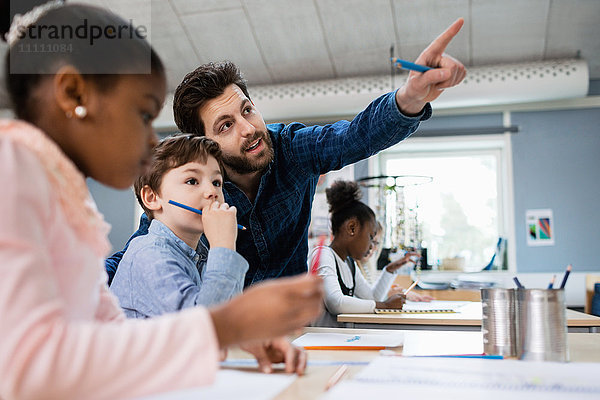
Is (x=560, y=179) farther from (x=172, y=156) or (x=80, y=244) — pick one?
(x=80, y=244)

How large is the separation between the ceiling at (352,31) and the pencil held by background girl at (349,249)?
4.92ft

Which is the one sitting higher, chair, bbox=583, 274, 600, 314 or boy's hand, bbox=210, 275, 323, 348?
boy's hand, bbox=210, 275, 323, 348

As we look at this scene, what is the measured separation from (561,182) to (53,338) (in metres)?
4.66

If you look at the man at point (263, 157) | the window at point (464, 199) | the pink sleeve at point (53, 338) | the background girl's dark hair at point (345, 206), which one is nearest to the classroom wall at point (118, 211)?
the window at point (464, 199)

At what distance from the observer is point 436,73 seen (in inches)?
43.4

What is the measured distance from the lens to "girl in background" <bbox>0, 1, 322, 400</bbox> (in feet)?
1.47

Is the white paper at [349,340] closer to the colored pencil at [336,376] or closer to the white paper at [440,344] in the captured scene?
the white paper at [440,344]

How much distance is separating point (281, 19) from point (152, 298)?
131 inches

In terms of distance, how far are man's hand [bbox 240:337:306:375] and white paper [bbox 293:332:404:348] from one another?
0.26m

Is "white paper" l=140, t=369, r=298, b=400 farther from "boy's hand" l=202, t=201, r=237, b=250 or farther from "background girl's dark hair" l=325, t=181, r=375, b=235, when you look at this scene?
"background girl's dark hair" l=325, t=181, r=375, b=235

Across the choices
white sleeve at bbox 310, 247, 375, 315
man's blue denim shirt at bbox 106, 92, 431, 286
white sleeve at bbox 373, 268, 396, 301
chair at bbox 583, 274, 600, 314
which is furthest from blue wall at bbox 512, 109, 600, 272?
man's blue denim shirt at bbox 106, 92, 431, 286

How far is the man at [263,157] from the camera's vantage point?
152 cm

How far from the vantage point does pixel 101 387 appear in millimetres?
Answer: 460

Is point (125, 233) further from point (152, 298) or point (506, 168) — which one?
point (152, 298)
